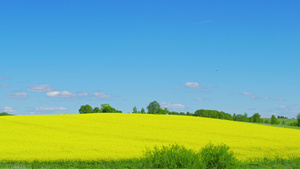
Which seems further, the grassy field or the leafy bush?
the grassy field

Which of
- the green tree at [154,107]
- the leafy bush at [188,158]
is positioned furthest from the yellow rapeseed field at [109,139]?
the green tree at [154,107]

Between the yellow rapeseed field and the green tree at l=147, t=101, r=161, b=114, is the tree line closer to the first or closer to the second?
the green tree at l=147, t=101, r=161, b=114

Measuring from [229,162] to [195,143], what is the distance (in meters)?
11.8

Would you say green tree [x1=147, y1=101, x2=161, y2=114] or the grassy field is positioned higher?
green tree [x1=147, y1=101, x2=161, y2=114]

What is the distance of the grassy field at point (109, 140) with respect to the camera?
22.2m

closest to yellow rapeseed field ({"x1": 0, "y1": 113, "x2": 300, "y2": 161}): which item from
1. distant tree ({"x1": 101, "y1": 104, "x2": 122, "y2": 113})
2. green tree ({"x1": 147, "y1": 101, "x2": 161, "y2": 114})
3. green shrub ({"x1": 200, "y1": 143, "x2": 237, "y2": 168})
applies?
green shrub ({"x1": 200, "y1": 143, "x2": 237, "y2": 168})

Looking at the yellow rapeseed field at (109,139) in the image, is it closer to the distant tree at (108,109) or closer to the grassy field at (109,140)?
the grassy field at (109,140)

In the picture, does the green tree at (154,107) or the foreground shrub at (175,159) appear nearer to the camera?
the foreground shrub at (175,159)

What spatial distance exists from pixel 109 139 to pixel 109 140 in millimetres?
567

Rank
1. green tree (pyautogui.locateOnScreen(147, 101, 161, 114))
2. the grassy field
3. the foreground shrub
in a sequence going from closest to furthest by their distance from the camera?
the foreground shrub
the grassy field
green tree (pyautogui.locateOnScreen(147, 101, 161, 114))

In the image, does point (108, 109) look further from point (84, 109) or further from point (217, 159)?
point (217, 159)

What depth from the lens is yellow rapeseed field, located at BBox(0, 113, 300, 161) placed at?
22812mm

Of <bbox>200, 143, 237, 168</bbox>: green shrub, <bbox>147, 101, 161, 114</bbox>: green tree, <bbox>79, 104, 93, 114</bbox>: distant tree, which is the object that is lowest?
<bbox>200, 143, 237, 168</bbox>: green shrub

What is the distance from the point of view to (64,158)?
2106 centimetres
